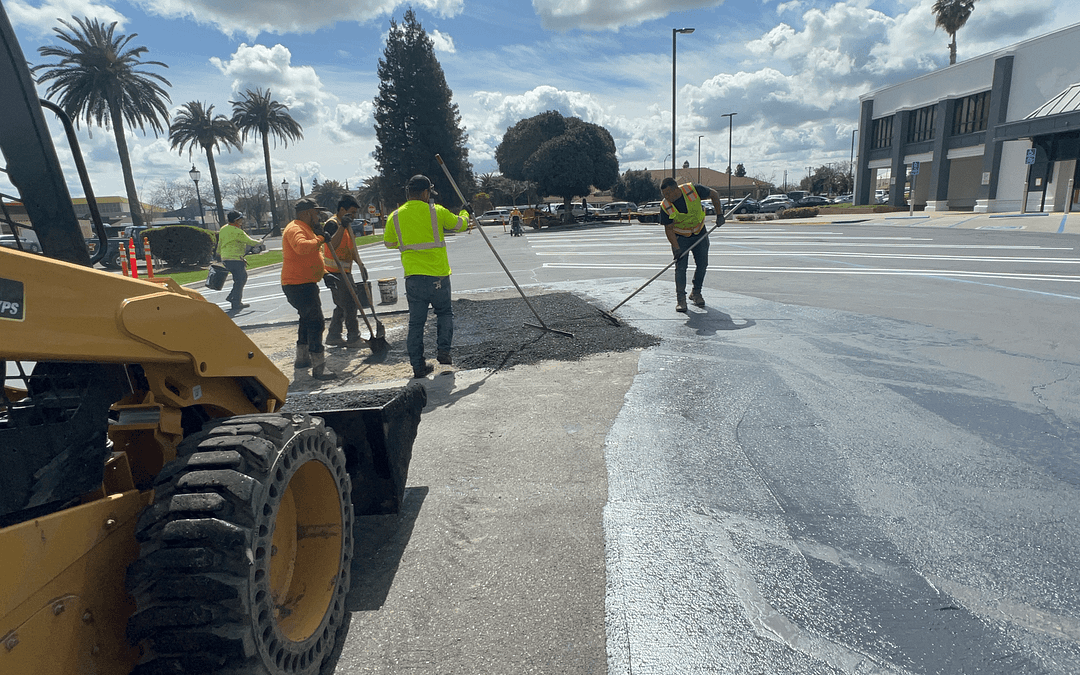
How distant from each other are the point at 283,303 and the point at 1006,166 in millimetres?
38494

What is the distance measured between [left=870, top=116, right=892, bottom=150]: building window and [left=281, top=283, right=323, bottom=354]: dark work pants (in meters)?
49.6

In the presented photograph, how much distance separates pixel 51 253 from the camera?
206cm

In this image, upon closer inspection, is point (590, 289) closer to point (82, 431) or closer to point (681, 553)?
point (681, 553)

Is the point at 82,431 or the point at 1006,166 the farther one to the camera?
the point at 1006,166

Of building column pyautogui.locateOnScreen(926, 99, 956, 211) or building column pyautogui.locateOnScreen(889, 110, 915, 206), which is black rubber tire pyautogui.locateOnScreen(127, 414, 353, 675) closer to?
building column pyautogui.locateOnScreen(926, 99, 956, 211)

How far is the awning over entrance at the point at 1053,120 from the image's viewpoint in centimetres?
2603

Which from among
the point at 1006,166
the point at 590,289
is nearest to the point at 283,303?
the point at 590,289

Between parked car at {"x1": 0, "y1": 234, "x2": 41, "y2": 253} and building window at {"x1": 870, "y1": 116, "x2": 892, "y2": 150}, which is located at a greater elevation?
building window at {"x1": 870, "y1": 116, "x2": 892, "y2": 150}

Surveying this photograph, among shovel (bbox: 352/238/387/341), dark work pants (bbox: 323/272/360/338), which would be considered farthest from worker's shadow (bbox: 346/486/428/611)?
dark work pants (bbox: 323/272/360/338)

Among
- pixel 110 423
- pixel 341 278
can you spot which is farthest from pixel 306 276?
pixel 110 423

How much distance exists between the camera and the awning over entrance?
26031 mm

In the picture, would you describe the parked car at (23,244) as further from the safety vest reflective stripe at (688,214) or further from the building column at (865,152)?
the building column at (865,152)

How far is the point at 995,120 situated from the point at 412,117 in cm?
4003

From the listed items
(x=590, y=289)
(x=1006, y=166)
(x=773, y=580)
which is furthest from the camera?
(x=1006, y=166)
